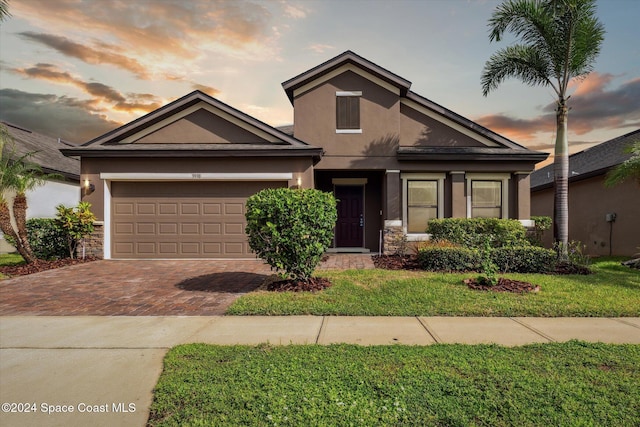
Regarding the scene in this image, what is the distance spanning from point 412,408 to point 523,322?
3.56m

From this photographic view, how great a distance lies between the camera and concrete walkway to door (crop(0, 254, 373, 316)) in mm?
6480

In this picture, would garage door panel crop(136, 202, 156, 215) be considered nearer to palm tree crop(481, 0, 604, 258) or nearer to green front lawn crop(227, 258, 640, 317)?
green front lawn crop(227, 258, 640, 317)

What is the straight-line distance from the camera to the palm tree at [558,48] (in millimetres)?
10914

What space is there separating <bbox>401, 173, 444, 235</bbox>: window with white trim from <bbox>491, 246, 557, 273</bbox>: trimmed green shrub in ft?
14.9

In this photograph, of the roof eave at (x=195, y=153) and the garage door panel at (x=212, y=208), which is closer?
the roof eave at (x=195, y=153)

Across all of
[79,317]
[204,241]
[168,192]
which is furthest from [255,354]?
[168,192]

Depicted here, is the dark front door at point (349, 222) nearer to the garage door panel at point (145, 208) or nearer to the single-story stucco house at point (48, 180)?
the garage door panel at point (145, 208)

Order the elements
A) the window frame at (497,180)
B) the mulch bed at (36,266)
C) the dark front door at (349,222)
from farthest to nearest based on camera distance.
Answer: the dark front door at (349,222)
the window frame at (497,180)
the mulch bed at (36,266)

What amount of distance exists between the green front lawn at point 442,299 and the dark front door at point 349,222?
6320mm

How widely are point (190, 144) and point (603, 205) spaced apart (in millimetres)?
18115

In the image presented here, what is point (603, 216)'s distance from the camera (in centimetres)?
1605

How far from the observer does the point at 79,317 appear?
598cm

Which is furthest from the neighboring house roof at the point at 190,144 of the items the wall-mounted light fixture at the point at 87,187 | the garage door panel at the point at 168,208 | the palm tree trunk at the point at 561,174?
the palm tree trunk at the point at 561,174

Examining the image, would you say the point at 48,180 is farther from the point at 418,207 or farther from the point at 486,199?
the point at 486,199
